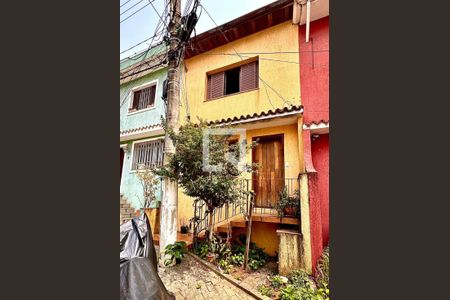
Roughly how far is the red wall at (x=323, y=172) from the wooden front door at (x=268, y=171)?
0.56 metres

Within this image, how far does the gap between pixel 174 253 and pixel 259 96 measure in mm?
2961

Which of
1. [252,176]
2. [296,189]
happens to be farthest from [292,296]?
[252,176]

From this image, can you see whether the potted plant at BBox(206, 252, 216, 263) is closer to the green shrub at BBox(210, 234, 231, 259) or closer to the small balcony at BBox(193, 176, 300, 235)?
the green shrub at BBox(210, 234, 231, 259)

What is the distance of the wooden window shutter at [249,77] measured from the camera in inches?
170

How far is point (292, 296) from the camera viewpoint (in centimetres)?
221

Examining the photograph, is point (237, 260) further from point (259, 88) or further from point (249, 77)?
point (249, 77)

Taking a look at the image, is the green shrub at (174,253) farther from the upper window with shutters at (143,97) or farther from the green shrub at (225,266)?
the upper window with shutters at (143,97)

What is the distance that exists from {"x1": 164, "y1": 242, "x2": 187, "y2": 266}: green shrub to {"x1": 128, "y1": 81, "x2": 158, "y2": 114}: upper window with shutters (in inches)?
125

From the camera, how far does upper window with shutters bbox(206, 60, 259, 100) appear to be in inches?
172

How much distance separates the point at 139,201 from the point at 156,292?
1665 millimetres

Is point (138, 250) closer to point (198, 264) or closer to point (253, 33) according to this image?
point (198, 264)

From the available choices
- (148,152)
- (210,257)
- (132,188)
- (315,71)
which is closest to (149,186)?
(132,188)

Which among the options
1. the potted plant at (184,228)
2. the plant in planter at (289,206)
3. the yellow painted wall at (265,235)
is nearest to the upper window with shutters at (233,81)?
the plant in planter at (289,206)

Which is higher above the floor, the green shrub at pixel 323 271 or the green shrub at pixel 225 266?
the green shrub at pixel 323 271
